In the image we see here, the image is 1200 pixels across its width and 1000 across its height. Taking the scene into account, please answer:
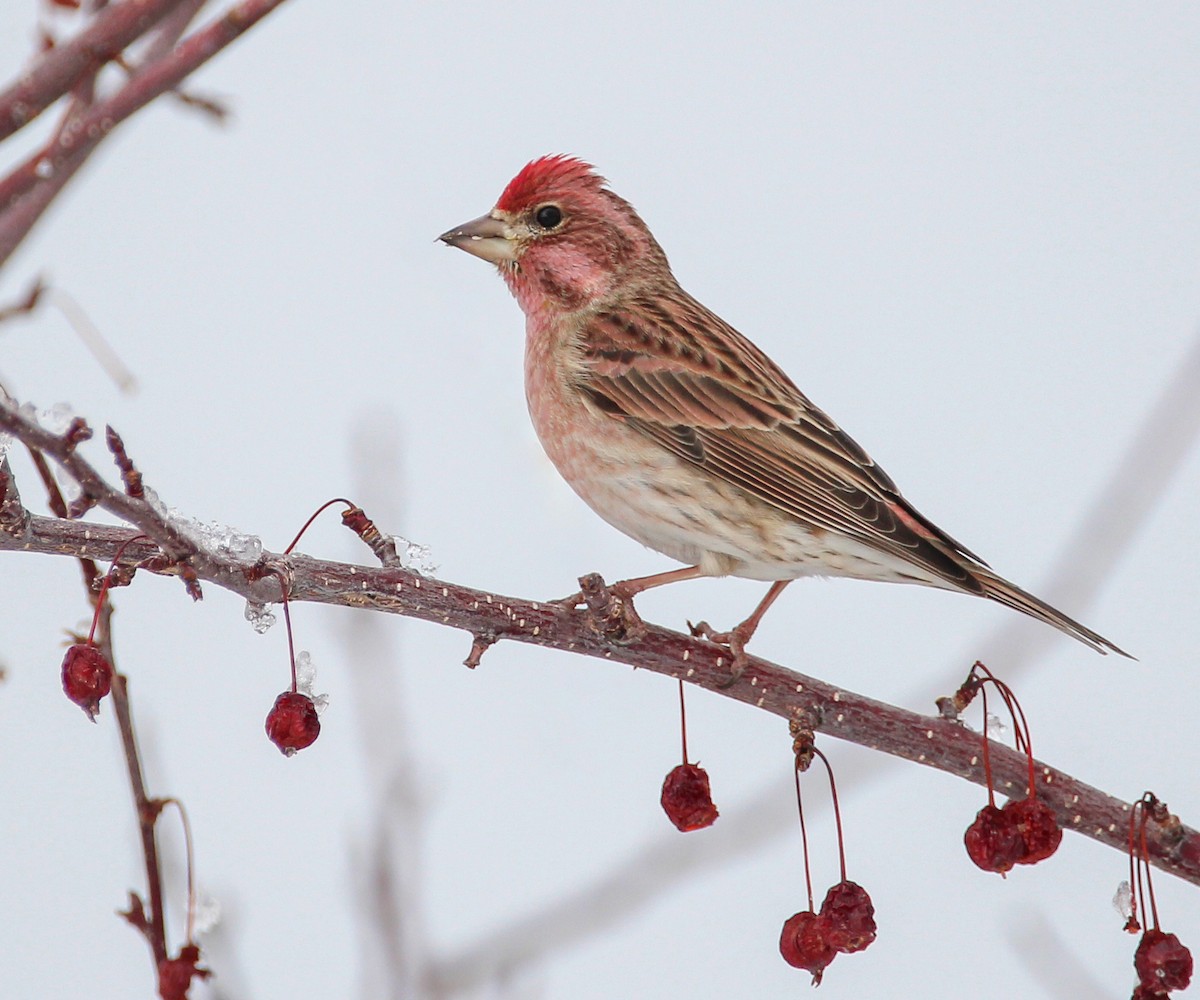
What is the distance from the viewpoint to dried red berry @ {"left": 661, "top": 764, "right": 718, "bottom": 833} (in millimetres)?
4293

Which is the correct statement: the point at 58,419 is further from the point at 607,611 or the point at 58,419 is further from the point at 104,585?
the point at 607,611

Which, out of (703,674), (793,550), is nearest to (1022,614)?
(793,550)

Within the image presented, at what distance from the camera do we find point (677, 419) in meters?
5.98

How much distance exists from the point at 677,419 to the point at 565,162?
145cm

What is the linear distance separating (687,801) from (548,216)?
318 cm

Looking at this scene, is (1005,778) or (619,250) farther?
(619,250)

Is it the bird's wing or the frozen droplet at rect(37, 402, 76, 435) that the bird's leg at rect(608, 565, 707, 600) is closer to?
the bird's wing

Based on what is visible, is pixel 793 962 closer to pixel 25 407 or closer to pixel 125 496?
pixel 125 496

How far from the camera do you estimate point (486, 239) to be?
652cm

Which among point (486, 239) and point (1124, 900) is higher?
point (486, 239)

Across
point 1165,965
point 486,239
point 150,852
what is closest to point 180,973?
point 150,852

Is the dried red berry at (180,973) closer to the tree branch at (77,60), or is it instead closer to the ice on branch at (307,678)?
the ice on branch at (307,678)

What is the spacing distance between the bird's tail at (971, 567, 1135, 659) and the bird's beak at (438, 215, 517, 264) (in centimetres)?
259

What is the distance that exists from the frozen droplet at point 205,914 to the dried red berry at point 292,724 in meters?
0.42
